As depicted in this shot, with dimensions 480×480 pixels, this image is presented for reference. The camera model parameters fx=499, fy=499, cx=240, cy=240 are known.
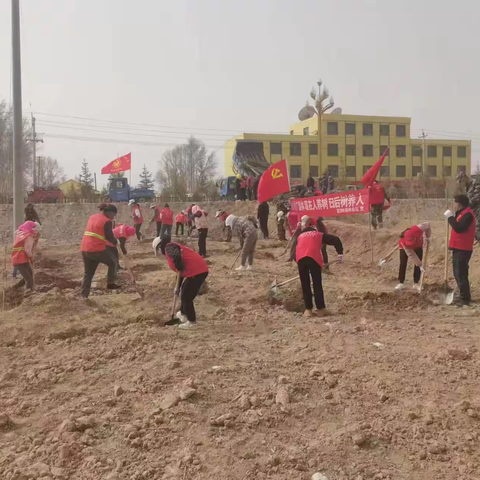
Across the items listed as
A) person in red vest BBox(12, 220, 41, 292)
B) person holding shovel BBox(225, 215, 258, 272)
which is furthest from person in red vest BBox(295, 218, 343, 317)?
person in red vest BBox(12, 220, 41, 292)

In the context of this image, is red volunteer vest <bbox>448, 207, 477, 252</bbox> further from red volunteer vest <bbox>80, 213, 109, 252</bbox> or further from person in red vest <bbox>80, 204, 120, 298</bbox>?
red volunteer vest <bbox>80, 213, 109, 252</bbox>

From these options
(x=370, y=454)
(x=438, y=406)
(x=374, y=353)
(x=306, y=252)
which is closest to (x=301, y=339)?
(x=374, y=353)

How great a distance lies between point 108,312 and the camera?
22.6 ft

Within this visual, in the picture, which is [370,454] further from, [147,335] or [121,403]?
[147,335]

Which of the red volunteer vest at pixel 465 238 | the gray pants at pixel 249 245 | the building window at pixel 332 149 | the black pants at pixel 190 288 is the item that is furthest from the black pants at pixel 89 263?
the building window at pixel 332 149

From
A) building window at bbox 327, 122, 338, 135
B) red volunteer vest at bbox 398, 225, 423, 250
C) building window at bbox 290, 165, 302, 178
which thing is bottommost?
red volunteer vest at bbox 398, 225, 423, 250

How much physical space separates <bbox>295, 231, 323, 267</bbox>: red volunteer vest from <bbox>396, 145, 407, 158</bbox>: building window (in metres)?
48.5

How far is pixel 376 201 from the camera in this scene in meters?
13.6

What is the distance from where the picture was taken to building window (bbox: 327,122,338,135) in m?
49.9

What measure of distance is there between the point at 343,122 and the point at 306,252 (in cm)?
4616

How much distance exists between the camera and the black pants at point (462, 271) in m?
6.91

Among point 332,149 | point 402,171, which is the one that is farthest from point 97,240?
point 402,171

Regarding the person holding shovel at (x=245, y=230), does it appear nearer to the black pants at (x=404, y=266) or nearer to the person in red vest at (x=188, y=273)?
the black pants at (x=404, y=266)

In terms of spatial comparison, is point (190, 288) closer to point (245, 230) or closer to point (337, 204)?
point (245, 230)
